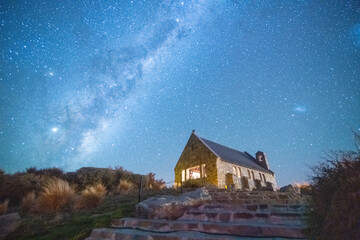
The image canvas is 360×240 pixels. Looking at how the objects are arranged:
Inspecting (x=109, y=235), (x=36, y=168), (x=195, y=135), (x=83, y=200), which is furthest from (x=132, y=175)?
(x=109, y=235)

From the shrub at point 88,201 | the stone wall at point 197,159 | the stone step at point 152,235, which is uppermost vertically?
the stone wall at point 197,159

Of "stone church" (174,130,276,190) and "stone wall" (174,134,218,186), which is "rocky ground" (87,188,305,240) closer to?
"stone church" (174,130,276,190)

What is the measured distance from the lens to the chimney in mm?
25672

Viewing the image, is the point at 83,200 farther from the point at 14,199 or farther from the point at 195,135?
the point at 195,135

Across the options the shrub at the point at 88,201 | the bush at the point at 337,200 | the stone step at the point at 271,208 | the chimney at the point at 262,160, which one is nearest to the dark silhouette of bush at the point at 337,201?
the bush at the point at 337,200

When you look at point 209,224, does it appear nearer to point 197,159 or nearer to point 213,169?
point 213,169

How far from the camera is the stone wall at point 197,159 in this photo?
54.4 ft

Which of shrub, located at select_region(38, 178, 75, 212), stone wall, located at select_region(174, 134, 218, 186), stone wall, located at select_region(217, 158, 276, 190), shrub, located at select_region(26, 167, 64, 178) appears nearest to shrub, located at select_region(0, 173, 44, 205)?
shrub, located at select_region(26, 167, 64, 178)

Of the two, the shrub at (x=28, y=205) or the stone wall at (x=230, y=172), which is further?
the stone wall at (x=230, y=172)

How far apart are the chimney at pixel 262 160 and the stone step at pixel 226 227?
25.9 metres

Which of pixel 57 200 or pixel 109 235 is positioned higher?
pixel 57 200

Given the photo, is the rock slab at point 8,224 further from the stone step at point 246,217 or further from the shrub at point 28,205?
the stone step at point 246,217

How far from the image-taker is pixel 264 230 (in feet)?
9.66

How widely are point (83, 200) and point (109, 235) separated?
12.4ft
